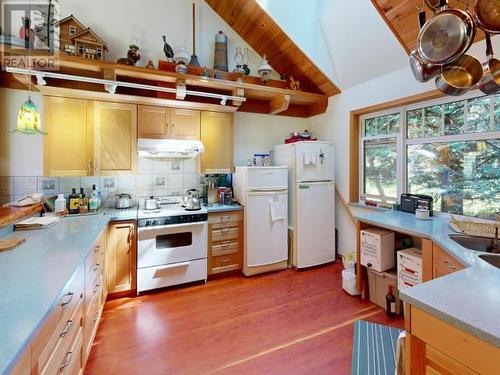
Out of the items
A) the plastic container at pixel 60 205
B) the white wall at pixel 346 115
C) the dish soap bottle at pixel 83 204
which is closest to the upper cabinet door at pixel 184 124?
the dish soap bottle at pixel 83 204

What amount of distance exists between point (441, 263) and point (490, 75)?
4.19 ft

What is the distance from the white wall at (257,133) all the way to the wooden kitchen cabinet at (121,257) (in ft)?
5.71

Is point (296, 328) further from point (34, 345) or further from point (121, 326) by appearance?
point (34, 345)

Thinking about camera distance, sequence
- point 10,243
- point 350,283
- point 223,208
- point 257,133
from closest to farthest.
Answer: point 10,243
point 350,283
point 223,208
point 257,133

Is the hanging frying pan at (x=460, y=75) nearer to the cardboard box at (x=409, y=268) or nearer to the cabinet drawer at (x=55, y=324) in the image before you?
the cardboard box at (x=409, y=268)

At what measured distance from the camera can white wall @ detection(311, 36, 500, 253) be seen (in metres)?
2.62

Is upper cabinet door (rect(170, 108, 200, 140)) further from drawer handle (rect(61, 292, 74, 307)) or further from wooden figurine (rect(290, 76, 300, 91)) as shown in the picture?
drawer handle (rect(61, 292, 74, 307))

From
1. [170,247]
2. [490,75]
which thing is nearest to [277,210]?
[170,247]

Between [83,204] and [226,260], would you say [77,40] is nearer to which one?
[83,204]

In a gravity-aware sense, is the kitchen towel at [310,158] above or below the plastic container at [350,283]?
above

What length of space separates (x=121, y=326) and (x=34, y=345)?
1.48 m

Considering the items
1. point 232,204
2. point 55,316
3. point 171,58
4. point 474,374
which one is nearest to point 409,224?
point 474,374

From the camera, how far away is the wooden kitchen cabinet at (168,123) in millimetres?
2727

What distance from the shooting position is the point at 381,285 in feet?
7.59
